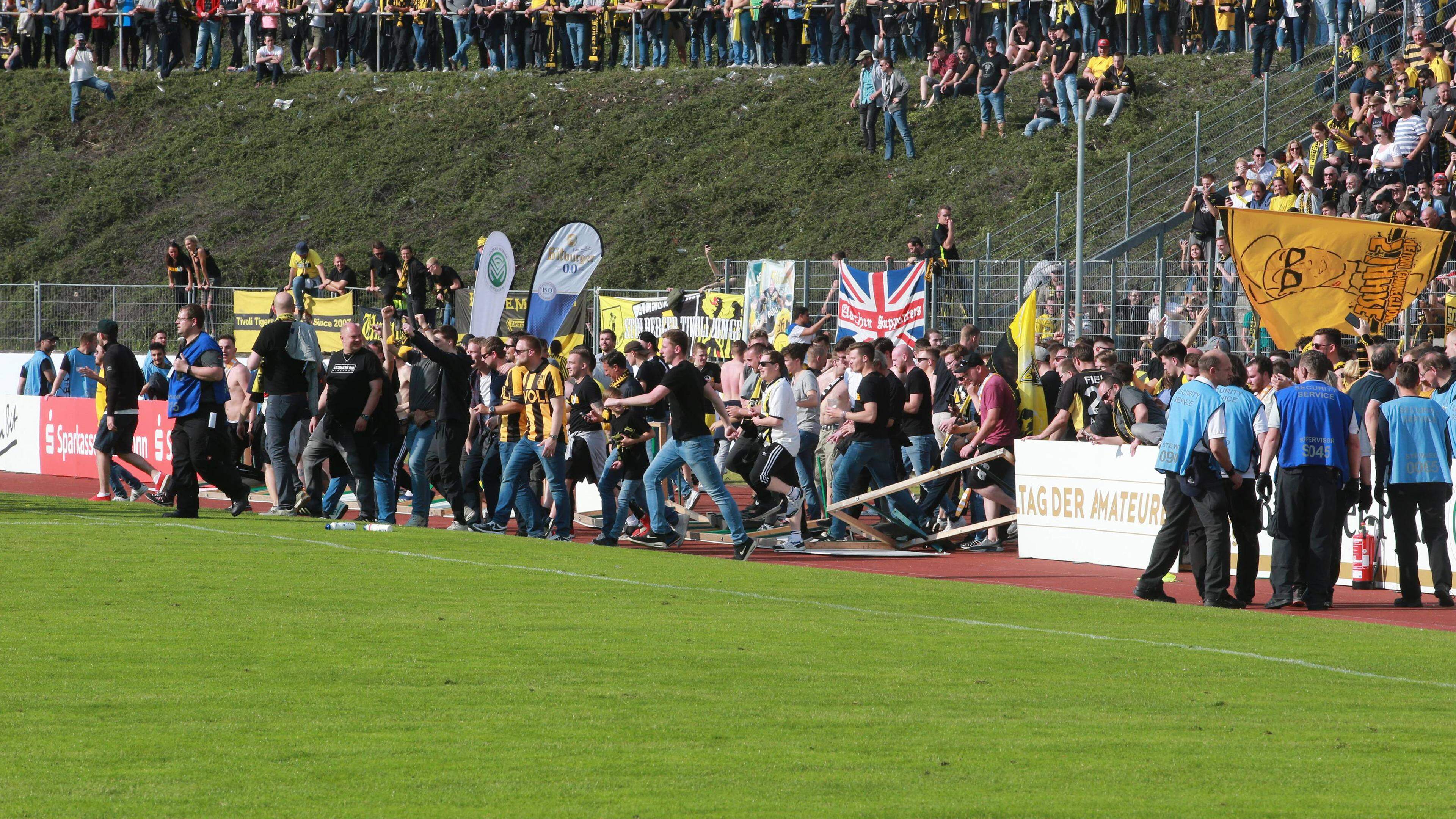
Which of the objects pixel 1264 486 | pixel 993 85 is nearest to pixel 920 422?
pixel 1264 486

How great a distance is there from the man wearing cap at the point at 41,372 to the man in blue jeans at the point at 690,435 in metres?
14.6

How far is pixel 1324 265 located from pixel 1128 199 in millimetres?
12191

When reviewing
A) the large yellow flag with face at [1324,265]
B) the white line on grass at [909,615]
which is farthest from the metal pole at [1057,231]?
the white line on grass at [909,615]

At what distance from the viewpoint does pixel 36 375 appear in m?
27.2

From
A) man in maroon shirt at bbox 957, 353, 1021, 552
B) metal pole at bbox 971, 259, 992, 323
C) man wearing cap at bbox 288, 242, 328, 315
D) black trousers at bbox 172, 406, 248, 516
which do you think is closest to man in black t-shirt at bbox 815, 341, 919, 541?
man in maroon shirt at bbox 957, 353, 1021, 552

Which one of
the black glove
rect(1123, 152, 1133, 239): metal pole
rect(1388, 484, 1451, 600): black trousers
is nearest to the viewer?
rect(1388, 484, 1451, 600): black trousers

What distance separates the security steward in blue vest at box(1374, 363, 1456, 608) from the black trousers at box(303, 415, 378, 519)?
9.05 meters

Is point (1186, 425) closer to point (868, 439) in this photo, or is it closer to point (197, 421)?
point (868, 439)

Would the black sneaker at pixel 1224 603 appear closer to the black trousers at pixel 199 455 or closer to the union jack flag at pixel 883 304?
the black trousers at pixel 199 455

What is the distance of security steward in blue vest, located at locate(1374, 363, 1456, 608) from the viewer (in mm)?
12430

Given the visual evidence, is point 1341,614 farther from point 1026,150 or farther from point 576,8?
point 576,8

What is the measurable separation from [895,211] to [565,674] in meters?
28.3

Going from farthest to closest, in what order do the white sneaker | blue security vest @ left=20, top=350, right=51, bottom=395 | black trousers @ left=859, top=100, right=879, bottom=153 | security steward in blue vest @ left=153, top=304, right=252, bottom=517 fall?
black trousers @ left=859, top=100, right=879, bottom=153 < blue security vest @ left=20, top=350, right=51, bottom=395 < the white sneaker < security steward in blue vest @ left=153, top=304, right=252, bottom=517

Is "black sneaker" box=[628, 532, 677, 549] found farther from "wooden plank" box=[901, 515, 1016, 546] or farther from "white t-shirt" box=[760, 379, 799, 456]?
"wooden plank" box=[901, 515, 1016, 546]
